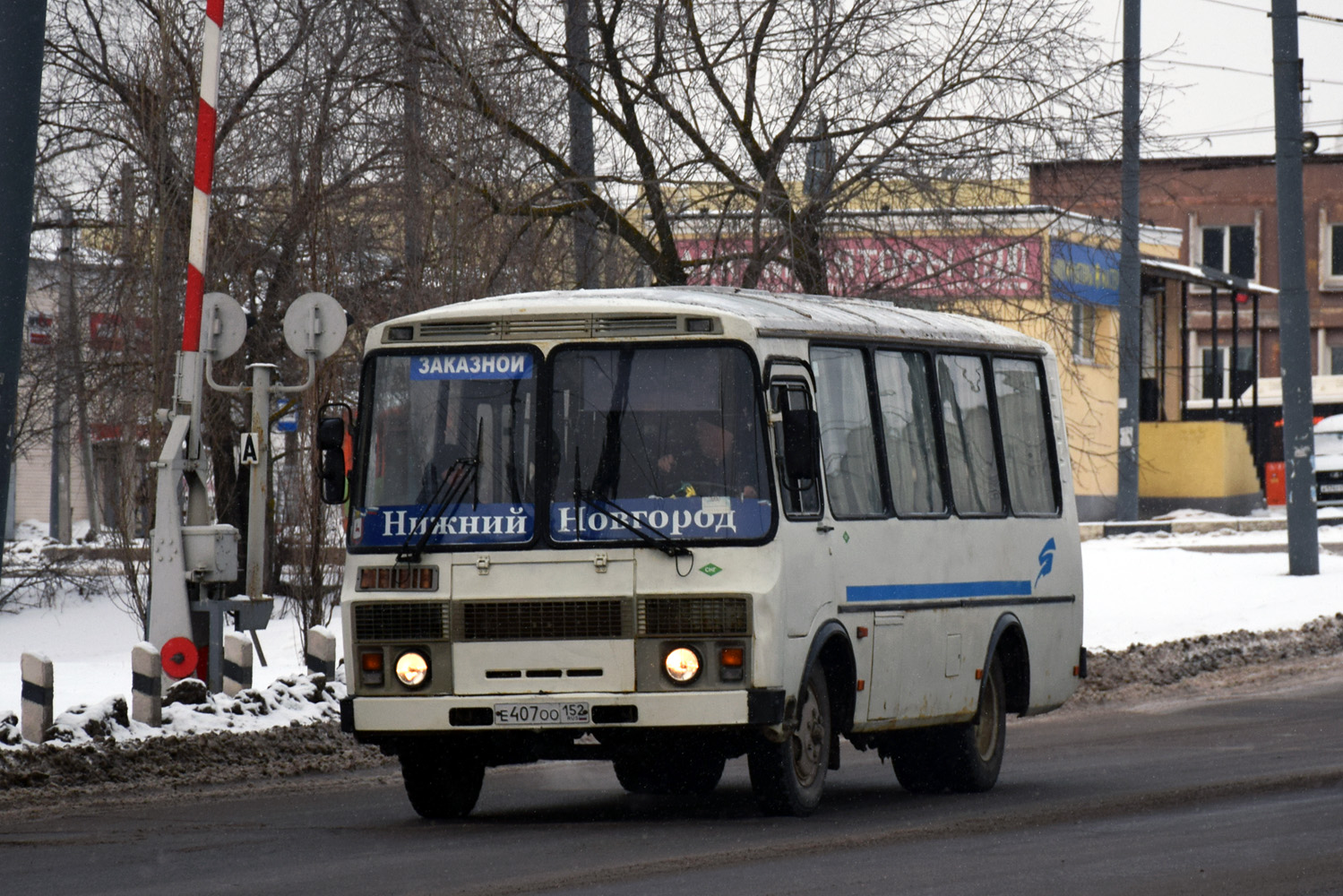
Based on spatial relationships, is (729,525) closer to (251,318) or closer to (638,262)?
(638,262)

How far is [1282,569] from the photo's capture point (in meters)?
29.2

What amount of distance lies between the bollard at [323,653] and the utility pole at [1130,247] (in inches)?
328

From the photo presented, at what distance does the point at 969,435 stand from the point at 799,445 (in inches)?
108

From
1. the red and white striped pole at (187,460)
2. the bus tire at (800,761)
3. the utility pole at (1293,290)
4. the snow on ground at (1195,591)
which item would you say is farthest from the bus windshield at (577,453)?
the utility pole at (1293,290)

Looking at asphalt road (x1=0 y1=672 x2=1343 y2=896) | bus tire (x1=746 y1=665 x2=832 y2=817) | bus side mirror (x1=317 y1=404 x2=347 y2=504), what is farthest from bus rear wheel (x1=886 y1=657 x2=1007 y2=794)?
bus side mirror (x1=317 y1=404 x2=347 y2=504)

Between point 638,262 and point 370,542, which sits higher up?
point 638,262

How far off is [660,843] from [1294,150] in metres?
20.5

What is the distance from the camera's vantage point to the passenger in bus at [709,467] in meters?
9.88

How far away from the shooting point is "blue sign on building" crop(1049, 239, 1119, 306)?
65.9 feet

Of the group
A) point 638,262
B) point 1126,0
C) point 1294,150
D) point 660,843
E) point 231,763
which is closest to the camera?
point 660,843

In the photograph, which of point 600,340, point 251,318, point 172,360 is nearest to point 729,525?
point 600,340

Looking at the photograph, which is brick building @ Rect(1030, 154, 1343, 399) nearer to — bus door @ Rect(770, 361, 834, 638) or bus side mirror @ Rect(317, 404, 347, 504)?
bus door @ Rect(770, 361, 834, 638)

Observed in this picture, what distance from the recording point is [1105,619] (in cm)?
2422

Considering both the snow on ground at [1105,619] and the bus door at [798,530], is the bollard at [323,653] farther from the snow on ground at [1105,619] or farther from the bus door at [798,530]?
the bus door at [798,530]
